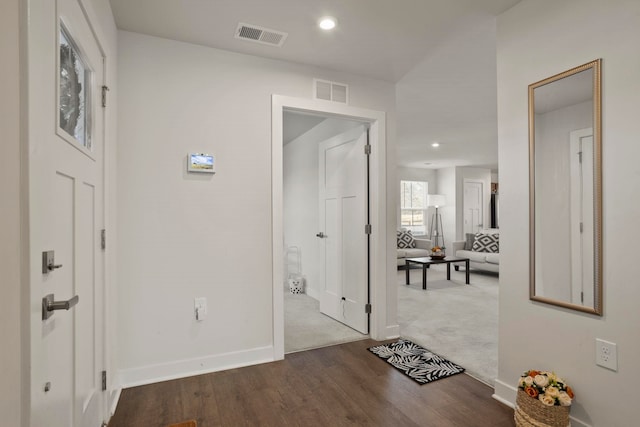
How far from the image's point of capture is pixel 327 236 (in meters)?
4.12

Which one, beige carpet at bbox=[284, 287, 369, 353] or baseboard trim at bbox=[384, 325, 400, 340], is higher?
baseboard trim at bbox=[384, 325, 400, 340]

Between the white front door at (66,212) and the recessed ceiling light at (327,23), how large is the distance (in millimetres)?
1347

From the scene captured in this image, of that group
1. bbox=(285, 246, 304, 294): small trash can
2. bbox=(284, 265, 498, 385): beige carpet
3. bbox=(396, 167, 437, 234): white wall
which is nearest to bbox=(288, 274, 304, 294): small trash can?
bbox=(285, 246, 304, 294): small trash can

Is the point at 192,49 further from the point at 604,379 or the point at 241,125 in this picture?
the point at 604,379

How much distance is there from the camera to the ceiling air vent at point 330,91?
118 inches

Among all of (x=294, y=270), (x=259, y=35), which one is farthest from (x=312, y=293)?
(x=259, y=35)

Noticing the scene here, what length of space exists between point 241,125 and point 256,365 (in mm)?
1899

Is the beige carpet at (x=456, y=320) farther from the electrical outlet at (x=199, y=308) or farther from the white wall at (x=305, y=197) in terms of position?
the electrical outlet at (x=199, y=308)

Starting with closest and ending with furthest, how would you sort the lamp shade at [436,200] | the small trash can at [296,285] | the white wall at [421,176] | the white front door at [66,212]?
the white front door at [66,212]
the small trash can at [296,285]
the lamp shade at [436,200]
the white wall at [421,176]

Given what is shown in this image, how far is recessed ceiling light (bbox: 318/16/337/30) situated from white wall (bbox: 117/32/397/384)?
0.62 m

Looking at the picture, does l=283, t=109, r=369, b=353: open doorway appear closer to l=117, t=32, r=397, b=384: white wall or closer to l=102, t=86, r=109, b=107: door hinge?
l=117, t=32, r=397, b=384: white wall

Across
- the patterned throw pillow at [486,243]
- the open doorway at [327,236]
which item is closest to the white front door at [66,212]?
the open doorway at [327,236]

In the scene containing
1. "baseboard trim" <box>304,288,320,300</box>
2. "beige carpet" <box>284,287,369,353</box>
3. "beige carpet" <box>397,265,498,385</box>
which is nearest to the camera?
"beige carpet" <box>397,265,498,385</box>

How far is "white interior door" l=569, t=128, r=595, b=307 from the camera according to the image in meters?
1.81
